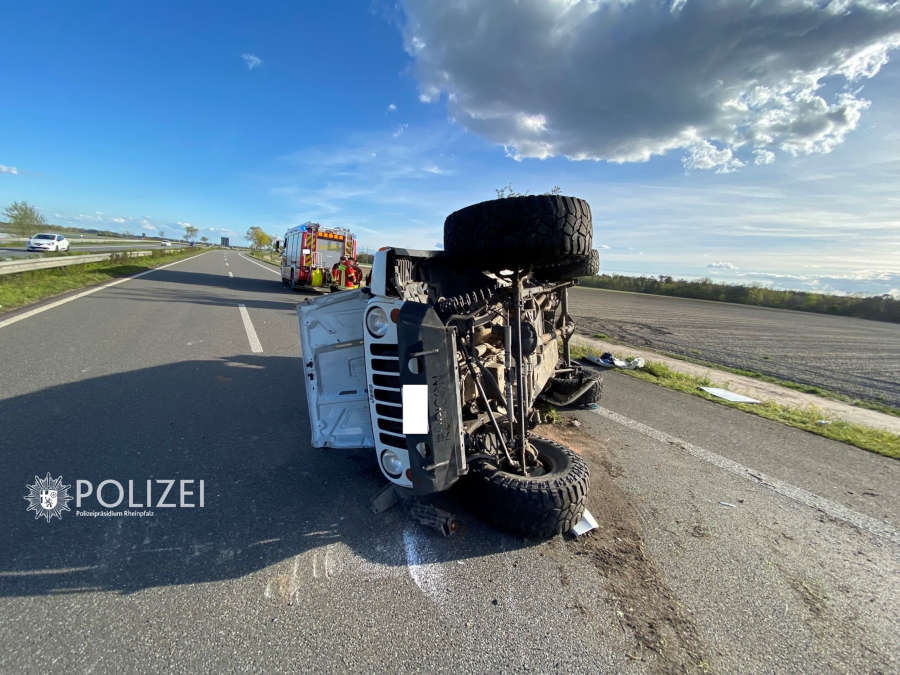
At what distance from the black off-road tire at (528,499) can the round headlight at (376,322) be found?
1.07 metres

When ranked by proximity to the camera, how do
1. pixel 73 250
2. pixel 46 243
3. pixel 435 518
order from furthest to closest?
pixel 73 250 < pixel 46 243 < pixel 435 518

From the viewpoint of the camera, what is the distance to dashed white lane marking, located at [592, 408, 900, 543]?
9.37 ft

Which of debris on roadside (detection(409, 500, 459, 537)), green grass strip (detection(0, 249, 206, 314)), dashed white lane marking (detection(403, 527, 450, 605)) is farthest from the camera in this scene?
green grass strip (detection(0, 249, 206, 314))

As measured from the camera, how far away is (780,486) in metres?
3.35

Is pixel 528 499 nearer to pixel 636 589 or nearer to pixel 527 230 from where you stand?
pixel 636 589

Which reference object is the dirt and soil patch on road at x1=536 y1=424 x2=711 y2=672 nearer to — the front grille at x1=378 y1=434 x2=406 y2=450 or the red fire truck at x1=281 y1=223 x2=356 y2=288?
the front grille at x1=378 y1=434 x2=406 y2=450

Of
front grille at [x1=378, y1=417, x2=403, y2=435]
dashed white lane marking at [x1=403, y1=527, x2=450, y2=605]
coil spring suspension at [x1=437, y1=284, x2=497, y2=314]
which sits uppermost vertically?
coil spring suspension at [x1=437, y1=284, x2=497, y2=314]

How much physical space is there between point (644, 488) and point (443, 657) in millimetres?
2203

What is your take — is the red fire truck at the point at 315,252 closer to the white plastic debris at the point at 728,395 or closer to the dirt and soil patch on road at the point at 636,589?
the white plastic debris at the point at 728,395

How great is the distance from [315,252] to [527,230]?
53.5 feet

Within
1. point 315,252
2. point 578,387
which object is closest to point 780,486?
point 578,387

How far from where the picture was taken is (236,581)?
6.31 ft

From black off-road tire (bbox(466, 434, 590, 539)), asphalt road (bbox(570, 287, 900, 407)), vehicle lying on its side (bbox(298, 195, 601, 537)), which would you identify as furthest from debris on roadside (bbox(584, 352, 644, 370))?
black off-road tire (bbox(466, 434, 590, 539))

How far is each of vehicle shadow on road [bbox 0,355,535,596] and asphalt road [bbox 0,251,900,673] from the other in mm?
15
